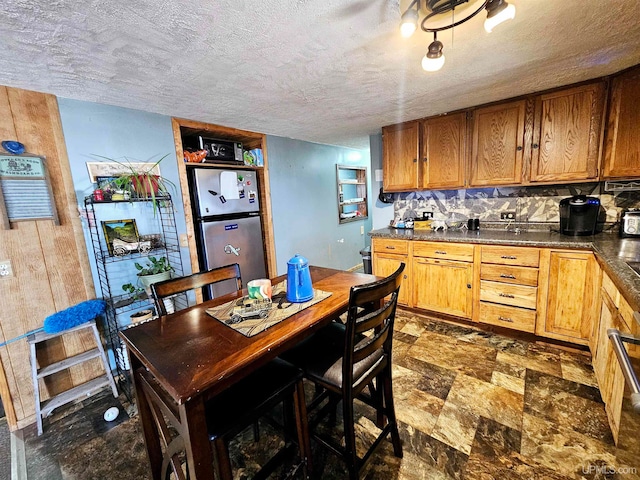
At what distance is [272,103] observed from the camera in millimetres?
2264

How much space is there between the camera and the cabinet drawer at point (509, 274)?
7.51 feet

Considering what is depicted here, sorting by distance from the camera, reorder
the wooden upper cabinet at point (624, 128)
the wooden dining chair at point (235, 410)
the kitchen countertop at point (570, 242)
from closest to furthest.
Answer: the wooden dining chair at point (235, 410) < the kitchen countertop at point (570, 242) < the wooden upper cabinet at point (624, 128)

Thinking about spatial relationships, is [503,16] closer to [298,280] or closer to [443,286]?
[298,280]

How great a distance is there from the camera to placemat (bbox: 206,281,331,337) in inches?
45.8

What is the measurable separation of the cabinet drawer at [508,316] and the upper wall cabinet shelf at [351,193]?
2.56 meters

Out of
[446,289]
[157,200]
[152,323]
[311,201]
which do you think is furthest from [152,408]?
[311,201]

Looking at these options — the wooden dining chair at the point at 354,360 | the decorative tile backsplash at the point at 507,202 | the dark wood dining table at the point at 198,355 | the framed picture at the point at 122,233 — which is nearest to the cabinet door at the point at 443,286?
the decorative tile backsplash at the point at 507,202

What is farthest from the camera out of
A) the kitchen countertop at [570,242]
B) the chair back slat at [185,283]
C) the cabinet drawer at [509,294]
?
the cabinet drawer at [509,294]

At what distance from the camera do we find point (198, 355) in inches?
38.9

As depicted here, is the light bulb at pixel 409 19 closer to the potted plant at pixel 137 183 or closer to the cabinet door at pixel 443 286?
the potted plant at pixel 137 183

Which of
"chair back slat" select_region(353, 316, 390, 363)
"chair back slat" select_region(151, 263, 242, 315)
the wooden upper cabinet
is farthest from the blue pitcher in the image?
the wooden upper cabinet

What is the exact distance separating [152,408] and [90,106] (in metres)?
2.18

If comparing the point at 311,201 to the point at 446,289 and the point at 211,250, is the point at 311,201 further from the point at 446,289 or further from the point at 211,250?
the point at 446,289

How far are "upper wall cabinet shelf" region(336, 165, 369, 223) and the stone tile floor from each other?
116 inches
